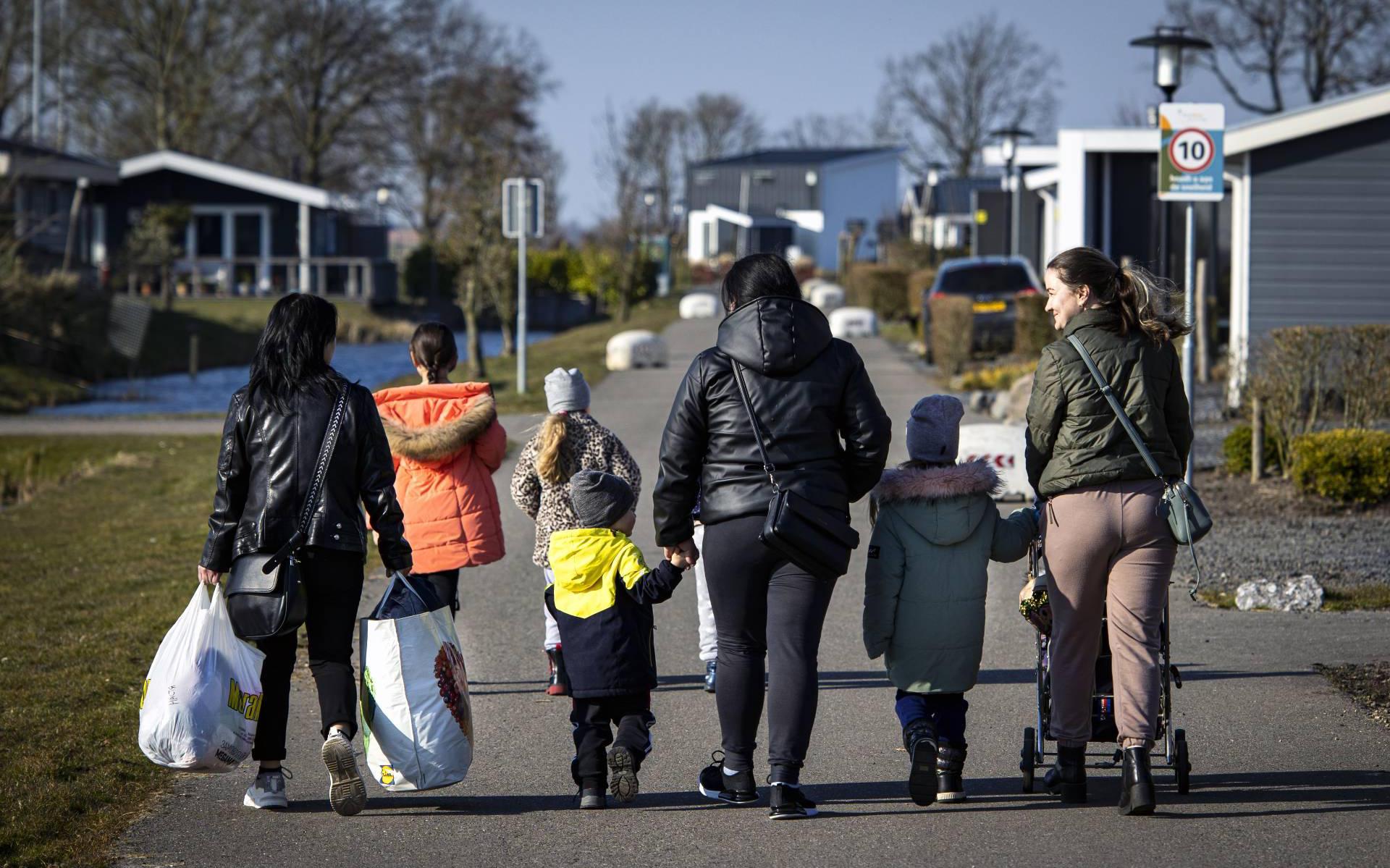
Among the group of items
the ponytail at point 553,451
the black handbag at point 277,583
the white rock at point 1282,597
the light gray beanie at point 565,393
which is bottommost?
the white rock at point 1282,597

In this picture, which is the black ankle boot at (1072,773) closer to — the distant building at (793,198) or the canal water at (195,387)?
the canal water at (195,387)

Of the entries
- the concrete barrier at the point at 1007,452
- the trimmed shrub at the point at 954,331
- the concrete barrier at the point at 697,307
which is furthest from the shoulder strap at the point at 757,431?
the concrete barrier at the point at 697,307

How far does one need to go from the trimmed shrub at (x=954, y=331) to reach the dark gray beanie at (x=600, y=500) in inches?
676

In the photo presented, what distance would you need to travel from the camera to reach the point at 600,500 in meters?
5.12

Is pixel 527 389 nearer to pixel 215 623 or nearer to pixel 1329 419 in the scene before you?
pixel 1329 419

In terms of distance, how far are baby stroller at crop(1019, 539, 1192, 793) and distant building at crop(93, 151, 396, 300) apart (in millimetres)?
43192

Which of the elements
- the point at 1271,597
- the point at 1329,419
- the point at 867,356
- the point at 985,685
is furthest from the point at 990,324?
the point at 985,685

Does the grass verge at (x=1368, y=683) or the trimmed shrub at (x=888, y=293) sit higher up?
the trimmed shrub at (x=888, y=293)

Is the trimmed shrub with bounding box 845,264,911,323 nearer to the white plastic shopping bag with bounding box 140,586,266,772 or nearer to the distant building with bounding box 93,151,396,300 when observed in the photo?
the distant building with bounding box 93,151,396,300

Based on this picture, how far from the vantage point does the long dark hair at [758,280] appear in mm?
4945

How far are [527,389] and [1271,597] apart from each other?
1452 centimetres

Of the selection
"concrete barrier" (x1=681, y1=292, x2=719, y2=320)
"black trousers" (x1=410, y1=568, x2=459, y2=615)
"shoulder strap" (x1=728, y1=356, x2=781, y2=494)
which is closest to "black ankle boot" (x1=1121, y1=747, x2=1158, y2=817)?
"shoulder strap" (x1=728, y1=356, x2=781, y2=494)

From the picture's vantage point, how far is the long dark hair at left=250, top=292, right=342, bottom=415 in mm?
5055

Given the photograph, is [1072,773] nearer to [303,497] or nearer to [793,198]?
[303,497]
